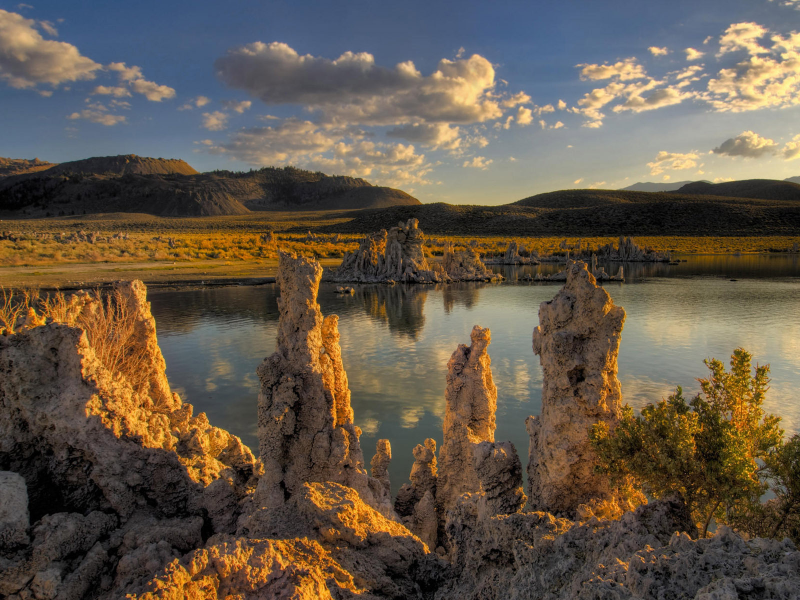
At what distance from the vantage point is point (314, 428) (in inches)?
286

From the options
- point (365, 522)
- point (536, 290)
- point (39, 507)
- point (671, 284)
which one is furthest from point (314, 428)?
point (671, 284)

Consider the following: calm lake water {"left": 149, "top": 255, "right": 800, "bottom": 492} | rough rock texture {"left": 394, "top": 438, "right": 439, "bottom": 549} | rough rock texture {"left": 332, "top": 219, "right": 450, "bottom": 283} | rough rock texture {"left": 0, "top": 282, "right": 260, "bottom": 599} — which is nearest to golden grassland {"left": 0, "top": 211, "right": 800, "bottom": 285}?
rough rock texture {"left": 332, "top": 219, "right": 450, "bottom": 283}

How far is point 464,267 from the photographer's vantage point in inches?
1971

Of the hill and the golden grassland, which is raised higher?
the hill

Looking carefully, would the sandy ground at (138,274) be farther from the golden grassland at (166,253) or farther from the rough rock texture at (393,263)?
the rough rock texture at (393,263)

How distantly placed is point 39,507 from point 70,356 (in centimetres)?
173

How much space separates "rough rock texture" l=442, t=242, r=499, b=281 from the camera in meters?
48.8

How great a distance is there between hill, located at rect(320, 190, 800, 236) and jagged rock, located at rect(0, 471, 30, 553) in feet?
356

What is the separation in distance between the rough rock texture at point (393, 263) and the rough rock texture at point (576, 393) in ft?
135

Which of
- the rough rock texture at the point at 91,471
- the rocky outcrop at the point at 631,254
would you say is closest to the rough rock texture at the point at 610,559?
the rough rock texture at the point at 91,471

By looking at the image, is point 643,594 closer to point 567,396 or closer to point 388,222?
point 567,396

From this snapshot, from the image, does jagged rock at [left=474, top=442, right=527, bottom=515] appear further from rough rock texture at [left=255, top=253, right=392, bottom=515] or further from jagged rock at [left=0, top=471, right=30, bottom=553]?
jagged rock at [left=0, top=471, right=30, bottom=553]

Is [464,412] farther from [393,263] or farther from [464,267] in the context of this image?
[464,267]

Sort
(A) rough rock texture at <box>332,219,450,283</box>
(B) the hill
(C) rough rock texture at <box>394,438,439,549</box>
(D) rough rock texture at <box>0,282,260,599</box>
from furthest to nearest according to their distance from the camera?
(B) the hill
(A) rough rock texture at <box>332,219,450,283</box>
(C) rough rock texture at <box>394,438,439,549</box>
(D) rough rock texture at <box>0,282,260,599</box>
